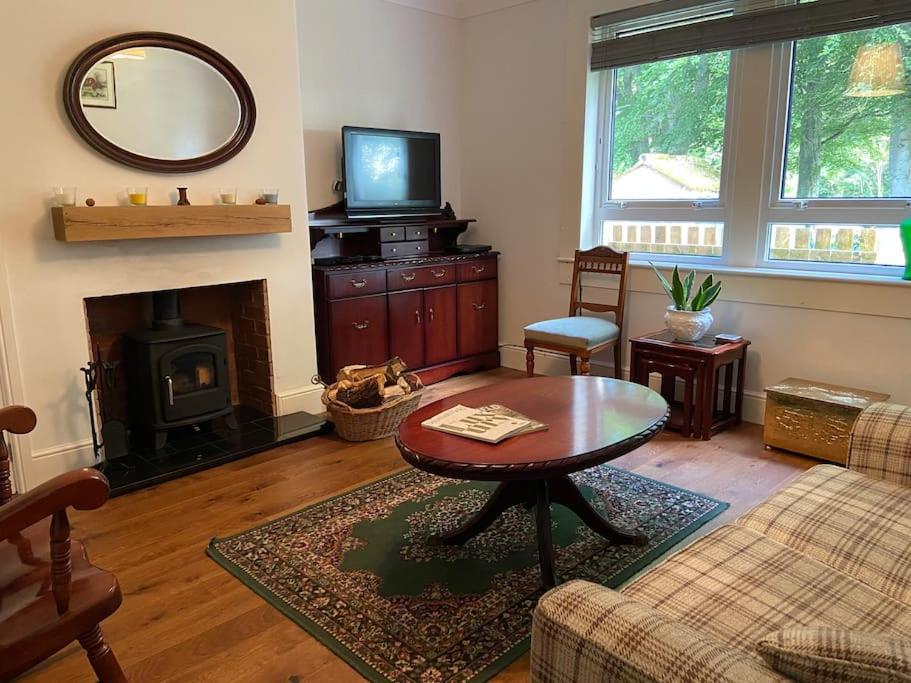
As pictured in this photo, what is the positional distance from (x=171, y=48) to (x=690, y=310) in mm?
2865

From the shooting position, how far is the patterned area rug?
192cm

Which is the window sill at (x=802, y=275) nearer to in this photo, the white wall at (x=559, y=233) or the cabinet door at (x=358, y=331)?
Result: the white wall at (x=559, y=233)

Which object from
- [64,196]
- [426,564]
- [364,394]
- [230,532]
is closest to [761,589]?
[426,564]

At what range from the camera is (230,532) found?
261 cm

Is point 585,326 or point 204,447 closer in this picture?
point 204,447

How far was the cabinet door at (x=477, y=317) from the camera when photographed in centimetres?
475

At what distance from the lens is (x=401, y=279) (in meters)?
4.29

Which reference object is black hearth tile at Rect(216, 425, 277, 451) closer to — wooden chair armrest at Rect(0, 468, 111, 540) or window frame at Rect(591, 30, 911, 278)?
wooden chair armrest at Rect(0, 468, 111, 540)

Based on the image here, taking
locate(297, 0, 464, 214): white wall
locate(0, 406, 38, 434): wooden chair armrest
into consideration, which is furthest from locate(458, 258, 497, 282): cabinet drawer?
locate(0, 406, 38, 434): wooden chair armrest

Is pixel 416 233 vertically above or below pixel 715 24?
below

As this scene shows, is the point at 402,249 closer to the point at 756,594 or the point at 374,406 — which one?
the point at 374,406

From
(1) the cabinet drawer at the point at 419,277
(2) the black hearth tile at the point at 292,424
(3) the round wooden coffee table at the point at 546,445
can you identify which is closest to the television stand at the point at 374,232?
(1) the cabinet drawer at the point at 419,277

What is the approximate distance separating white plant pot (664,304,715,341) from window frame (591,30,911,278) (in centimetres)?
47

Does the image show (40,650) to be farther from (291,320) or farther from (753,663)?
(291,320)
